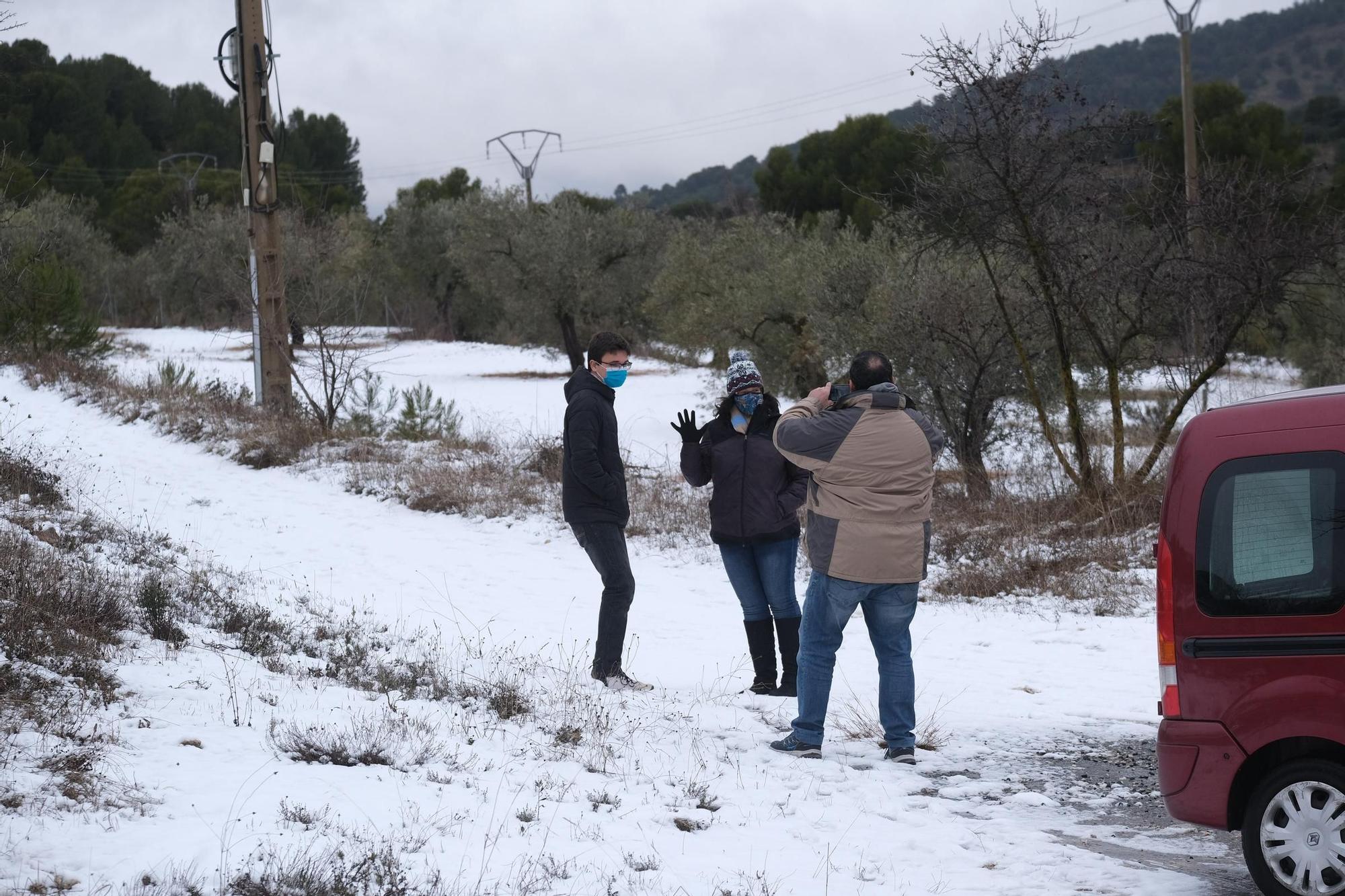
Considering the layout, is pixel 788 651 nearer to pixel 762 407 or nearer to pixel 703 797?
pixel 762 407

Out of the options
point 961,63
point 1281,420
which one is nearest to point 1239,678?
point 1281,420

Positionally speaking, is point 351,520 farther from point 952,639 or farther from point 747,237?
point 747,237

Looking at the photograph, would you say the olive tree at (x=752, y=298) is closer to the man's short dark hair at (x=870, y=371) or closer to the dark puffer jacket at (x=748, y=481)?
the dark puffer jacket at (x=748, y=481)

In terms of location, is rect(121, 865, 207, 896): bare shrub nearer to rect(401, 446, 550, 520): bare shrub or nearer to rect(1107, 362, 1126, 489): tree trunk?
rect(401, 446, 550, 520): bare shrub

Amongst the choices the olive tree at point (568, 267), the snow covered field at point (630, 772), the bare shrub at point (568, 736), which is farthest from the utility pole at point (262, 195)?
the olive tree at point (568, 267)

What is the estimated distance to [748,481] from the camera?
6.25 metres

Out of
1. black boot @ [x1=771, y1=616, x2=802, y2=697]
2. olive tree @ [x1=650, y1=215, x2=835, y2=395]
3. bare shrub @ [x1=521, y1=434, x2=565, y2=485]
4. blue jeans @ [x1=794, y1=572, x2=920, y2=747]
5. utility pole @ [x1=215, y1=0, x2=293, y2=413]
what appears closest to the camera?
blue jeans @ [x1=794, y1=572, x2=920, y2=747]

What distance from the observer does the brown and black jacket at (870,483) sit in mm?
5211

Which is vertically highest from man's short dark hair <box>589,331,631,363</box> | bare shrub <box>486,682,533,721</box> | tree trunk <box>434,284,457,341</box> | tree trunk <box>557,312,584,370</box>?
tree trunk <box>434,284,457,341</box>

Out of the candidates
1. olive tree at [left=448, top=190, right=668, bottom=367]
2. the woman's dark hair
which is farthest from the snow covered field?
olive tree at [left=448, top=190, right=668, bottom=367]

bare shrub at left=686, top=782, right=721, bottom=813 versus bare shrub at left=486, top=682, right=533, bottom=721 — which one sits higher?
bare shrub at left=486, top=682, right=533, bottom=721

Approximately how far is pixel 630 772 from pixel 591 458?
5.98 feet

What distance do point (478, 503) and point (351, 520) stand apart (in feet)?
4.83

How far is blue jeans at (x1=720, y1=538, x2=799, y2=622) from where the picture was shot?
21.0 ft
